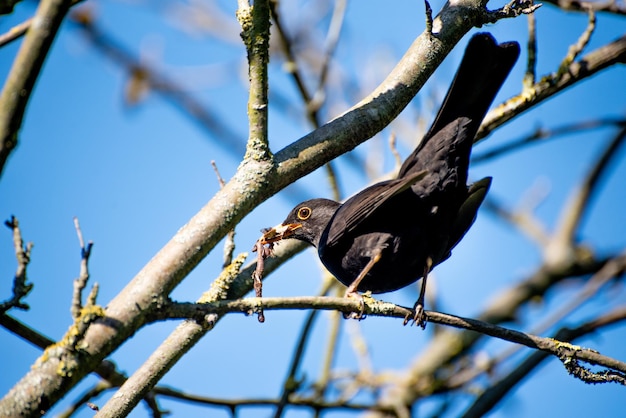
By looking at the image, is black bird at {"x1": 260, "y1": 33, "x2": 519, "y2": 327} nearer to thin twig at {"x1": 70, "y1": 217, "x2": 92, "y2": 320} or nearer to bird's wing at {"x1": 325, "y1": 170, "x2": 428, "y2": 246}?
bird's wing at {"x1": 325, "y1": 170, "x2": 428, "y2": 246}

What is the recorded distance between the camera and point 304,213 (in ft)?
18.1

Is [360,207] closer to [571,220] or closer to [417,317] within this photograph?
[417,317]

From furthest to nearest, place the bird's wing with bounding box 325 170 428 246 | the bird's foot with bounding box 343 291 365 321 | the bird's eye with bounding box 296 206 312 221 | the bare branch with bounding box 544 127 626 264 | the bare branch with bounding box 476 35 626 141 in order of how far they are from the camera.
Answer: the bare branch with bounding box 544 127 626 264 → the bird's eye with bounding box 296 206 312 221 → the bare branch with bounding box 476 35 626 141 → the bird's wing with bounding box 325 170 428 246 → the bird's foot with bounding box 343 291 365 321

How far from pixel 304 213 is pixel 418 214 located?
1.11 metres

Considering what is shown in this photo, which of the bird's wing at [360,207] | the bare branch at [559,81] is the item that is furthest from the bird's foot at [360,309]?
the bare branch at [559,81]

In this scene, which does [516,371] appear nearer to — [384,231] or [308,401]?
[384,231]

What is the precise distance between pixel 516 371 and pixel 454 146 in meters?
1.61

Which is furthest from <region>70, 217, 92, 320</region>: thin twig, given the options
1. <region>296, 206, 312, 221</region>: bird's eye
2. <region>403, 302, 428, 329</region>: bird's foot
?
<region>296, 206, 312, 221</region>: bird's eye

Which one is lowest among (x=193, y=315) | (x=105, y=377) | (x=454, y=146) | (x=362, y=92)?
(x=193, y=315)

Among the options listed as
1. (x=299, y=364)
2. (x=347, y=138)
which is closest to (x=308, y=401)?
(x=299, y=364)

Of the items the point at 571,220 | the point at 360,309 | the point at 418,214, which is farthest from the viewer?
the point at 571,220

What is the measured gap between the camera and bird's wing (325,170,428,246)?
446 centimetres

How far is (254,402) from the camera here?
4.80 m

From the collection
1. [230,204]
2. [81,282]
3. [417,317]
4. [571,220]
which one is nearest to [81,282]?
[81,282]
